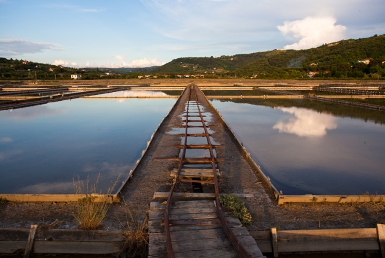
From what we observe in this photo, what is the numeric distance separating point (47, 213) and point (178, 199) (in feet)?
5.17

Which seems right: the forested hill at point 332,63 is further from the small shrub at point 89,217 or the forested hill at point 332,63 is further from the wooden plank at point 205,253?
the small shrub at point 89,217

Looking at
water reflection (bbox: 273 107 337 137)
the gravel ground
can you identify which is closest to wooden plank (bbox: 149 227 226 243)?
the gravel ground

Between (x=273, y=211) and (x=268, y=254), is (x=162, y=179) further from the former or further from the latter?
(x=268, y=254)

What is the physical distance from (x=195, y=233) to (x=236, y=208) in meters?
0.72

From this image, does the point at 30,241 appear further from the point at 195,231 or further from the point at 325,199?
the point at 325,199

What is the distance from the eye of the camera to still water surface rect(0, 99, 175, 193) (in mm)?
5473

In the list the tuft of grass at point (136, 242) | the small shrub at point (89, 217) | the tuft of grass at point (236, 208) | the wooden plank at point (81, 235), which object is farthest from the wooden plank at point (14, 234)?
the tuft of grass at point (236, 208)

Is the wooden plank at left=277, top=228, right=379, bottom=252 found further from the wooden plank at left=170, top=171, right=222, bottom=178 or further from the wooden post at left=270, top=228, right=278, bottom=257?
the wooden plank at left=170, top=171, right=222, bottom=178

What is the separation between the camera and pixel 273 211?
394 centimetres

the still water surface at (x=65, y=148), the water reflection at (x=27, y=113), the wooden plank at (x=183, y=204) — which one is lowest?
the still water surface at (x=65, y=148)

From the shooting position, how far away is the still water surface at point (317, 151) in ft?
18.0

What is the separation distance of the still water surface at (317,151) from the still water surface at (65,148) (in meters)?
2.96

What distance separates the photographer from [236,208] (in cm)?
367

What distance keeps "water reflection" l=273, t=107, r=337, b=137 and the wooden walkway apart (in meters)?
6.89
